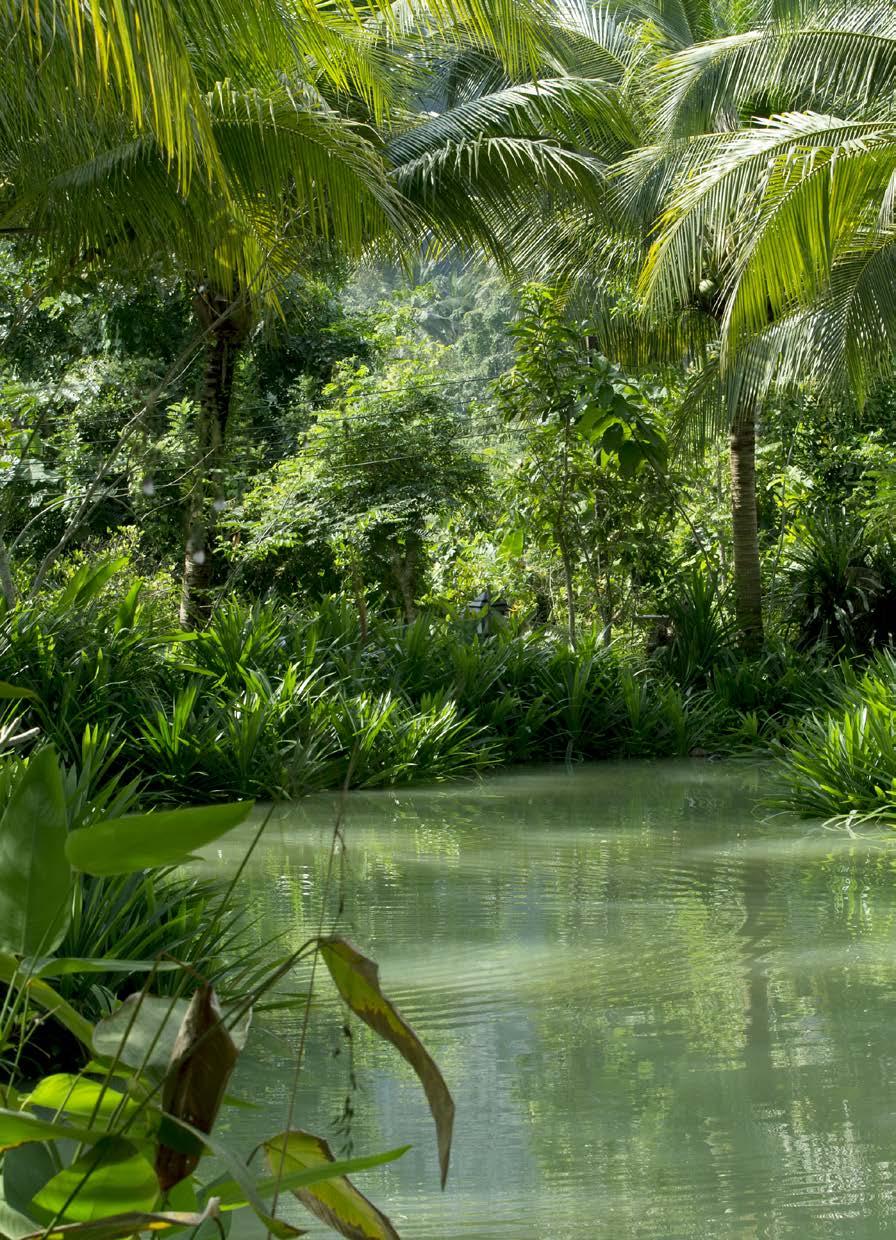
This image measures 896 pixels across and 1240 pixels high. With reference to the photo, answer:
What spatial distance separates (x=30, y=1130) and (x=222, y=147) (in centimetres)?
866

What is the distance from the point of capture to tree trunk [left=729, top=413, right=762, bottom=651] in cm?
1500

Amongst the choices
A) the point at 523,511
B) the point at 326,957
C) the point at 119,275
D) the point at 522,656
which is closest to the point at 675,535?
the point at 523,511

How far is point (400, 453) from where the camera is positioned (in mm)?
18984

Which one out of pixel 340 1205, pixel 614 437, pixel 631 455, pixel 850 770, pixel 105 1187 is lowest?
pixel 850 770

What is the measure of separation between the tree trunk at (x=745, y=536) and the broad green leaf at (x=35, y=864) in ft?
45.6

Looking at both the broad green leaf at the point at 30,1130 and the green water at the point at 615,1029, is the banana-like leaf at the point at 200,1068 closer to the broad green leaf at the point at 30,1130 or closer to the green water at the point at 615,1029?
the broad green leaf at the point at 30,1130

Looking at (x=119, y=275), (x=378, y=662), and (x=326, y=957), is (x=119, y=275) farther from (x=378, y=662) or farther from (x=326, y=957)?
(x=326, y=957)

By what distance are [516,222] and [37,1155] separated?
50.9 feet

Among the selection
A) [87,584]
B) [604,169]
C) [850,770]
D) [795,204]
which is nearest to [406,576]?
→ [604,169]

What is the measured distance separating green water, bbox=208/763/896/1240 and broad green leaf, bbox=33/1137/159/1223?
1.49 ft

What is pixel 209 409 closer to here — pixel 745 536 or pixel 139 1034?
pixel 745 536

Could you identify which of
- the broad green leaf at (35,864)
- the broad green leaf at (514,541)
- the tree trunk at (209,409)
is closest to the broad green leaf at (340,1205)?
the broad green leaf at (35,864)

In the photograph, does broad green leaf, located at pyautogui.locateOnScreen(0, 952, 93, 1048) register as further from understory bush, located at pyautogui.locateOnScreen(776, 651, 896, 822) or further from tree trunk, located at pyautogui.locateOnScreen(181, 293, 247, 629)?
tree trunk, located at pyautogui.locateOnScreen(181, 293, 247, 629)

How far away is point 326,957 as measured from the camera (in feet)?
4.06
